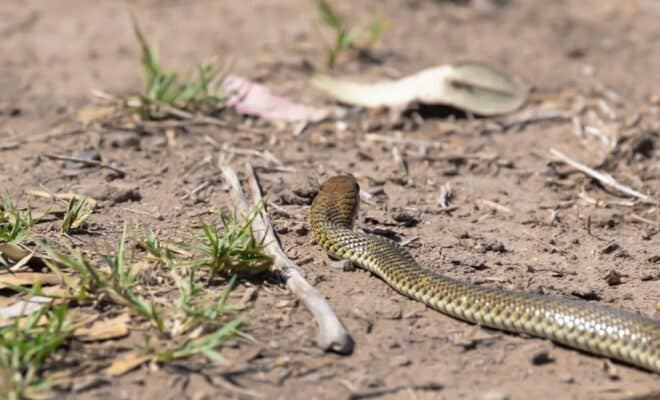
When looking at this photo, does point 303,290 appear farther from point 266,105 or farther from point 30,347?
point 266,105

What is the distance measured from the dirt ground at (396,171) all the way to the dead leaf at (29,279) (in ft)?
2.12

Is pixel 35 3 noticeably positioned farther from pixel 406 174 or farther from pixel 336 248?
pixel 336 248

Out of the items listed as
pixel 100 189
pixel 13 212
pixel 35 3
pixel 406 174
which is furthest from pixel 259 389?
pixel 35 3

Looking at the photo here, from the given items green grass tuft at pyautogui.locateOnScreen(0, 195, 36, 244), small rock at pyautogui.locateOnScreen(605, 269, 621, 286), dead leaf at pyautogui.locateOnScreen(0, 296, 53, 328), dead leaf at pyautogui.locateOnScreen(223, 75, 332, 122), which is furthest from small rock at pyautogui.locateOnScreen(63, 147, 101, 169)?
small rock at pyautogui.locateOnScreen(605, 269, 621, 286)

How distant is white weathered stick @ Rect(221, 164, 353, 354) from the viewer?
227 inches

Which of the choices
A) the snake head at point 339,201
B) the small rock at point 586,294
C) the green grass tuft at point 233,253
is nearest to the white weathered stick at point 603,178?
the small rock at point 586,294

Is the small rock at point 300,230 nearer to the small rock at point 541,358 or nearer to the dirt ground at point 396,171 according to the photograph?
the dirt ground at point 396,171

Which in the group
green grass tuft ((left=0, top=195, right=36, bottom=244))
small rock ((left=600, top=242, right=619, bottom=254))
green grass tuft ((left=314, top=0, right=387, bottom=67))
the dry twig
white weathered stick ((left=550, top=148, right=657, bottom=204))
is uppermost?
green grass tuft ((left=314, top=0, right=387, bottom=67))

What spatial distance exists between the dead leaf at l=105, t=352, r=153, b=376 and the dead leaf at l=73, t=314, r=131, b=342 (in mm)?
214

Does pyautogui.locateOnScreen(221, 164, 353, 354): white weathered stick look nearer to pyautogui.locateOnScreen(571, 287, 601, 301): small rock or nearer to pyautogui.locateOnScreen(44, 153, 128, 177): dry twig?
pyautogui.locateOnScreen(44, 153, 128, 177): dry twig

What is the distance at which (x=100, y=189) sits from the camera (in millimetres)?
7988

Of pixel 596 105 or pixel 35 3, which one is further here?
pixel 35 3

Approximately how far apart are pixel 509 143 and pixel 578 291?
125 inches

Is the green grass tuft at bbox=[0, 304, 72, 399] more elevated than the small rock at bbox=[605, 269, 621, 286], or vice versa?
the small rock at bbox=[605, 269, 621, 286]
